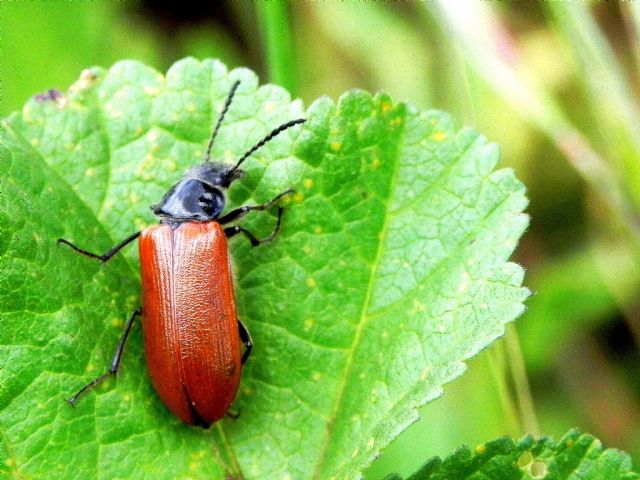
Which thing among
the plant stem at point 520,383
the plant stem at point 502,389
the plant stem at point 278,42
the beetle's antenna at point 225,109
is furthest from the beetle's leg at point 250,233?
the plant stem at point 520,383

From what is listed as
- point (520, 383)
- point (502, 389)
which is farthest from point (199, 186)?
point (520, 383)

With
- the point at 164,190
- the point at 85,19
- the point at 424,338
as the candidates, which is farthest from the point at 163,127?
the point at 85,19

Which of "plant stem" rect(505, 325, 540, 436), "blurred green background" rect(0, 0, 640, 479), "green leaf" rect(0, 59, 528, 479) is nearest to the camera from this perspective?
"green leaf" rect(0, 59, 528, 479)

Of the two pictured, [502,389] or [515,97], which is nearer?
[502,389]

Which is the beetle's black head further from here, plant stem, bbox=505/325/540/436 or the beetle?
plant stem, bbox=505/325/540/436

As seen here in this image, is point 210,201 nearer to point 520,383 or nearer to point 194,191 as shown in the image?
point 194,191

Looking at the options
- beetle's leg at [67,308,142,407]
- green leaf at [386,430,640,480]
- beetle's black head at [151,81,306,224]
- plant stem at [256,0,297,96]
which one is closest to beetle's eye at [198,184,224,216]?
beetle's black head at [151,81,306,224]
